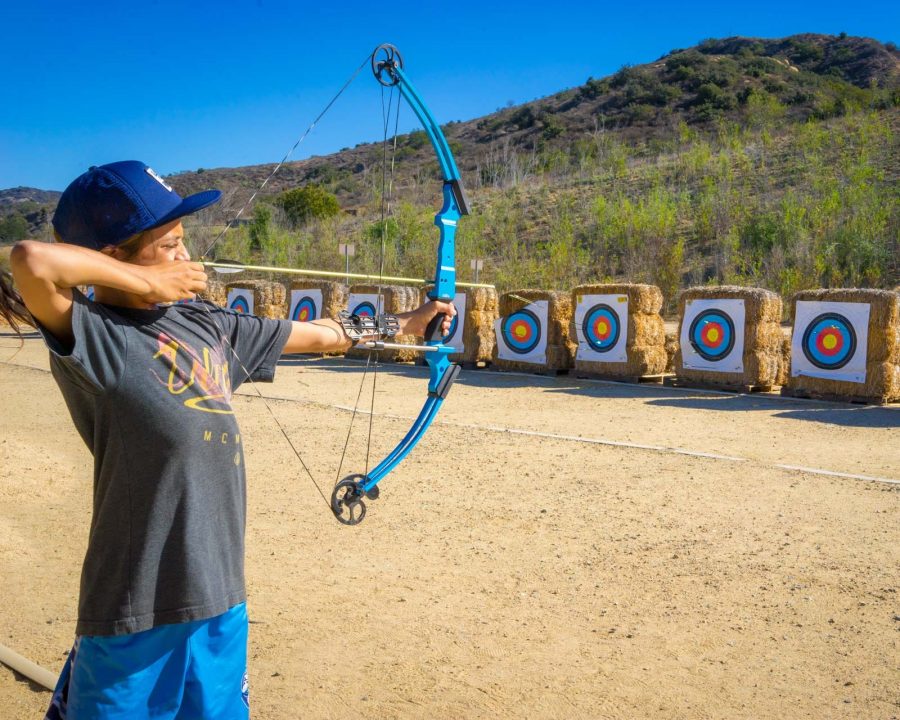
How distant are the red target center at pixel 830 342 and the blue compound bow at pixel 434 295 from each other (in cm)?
621

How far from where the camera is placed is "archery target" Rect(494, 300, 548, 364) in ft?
32.9

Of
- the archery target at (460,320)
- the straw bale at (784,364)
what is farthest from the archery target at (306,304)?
the straw bale at (784,364)

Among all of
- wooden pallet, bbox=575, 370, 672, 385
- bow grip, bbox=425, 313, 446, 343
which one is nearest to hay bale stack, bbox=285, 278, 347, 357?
wooden pallet, bbox=575, 370, 672, 385

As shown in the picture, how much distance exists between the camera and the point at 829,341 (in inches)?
309

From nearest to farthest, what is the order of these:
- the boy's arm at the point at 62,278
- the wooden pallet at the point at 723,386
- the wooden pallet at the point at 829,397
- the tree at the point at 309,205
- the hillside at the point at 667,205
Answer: the boy's arm at the point at 62,278
the wooden pallet at the point at 829,397
the wooden pallet at the point at 723,386
the hillside at the point at 667,205
the tree at the point at 309,205

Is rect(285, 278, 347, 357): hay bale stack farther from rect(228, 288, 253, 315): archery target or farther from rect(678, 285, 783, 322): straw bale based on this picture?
rect(678, 285, 783, 322): straw bale

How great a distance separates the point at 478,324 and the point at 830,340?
426 cm

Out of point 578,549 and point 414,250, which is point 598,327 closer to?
point 578,549

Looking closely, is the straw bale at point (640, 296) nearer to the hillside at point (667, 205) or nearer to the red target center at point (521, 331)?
the red target center at point (521, 331)

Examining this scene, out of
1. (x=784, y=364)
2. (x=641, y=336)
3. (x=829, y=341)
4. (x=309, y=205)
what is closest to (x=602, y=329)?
(x=641, y=336)

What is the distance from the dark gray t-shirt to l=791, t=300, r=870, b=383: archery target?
24.4 ft

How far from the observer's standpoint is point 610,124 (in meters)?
34.3

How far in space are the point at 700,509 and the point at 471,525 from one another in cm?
112

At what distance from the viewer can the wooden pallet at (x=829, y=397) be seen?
7555 millimetres
